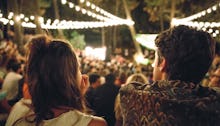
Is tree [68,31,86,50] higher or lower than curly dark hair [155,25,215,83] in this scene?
lower

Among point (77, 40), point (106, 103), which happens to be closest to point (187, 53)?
point (106, 103)

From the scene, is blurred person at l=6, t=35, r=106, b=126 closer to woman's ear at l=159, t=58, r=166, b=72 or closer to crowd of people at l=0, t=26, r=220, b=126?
crowd of people at l=0, t=26, r=220, b=126

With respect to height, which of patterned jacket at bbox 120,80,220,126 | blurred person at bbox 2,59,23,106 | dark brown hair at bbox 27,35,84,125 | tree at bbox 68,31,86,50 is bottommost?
tree at bbox 68,31,86,50

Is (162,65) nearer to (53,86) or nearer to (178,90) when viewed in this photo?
(178,90)

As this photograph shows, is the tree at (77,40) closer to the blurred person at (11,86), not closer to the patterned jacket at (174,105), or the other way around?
the blurred person at (11,86)

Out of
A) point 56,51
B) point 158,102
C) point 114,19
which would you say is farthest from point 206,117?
point 114,19

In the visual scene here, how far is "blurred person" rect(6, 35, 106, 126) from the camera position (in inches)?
82.2

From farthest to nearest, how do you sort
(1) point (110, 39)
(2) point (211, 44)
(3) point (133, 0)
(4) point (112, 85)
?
(1) point (110, 39) < (3) point (133, 0) < (4) point (112, 85) < (2) point (211, 44)

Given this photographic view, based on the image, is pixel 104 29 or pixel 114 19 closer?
pixel 114 19

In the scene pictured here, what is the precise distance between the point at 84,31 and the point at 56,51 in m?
35.3

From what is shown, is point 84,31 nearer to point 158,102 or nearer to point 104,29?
point 104,29

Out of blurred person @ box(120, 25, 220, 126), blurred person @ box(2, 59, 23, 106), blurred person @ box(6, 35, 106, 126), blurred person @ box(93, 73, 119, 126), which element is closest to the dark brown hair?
blurred person @ box(6, 35, 106, 126)

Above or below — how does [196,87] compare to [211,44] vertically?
below

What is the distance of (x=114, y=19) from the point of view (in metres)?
20.3
